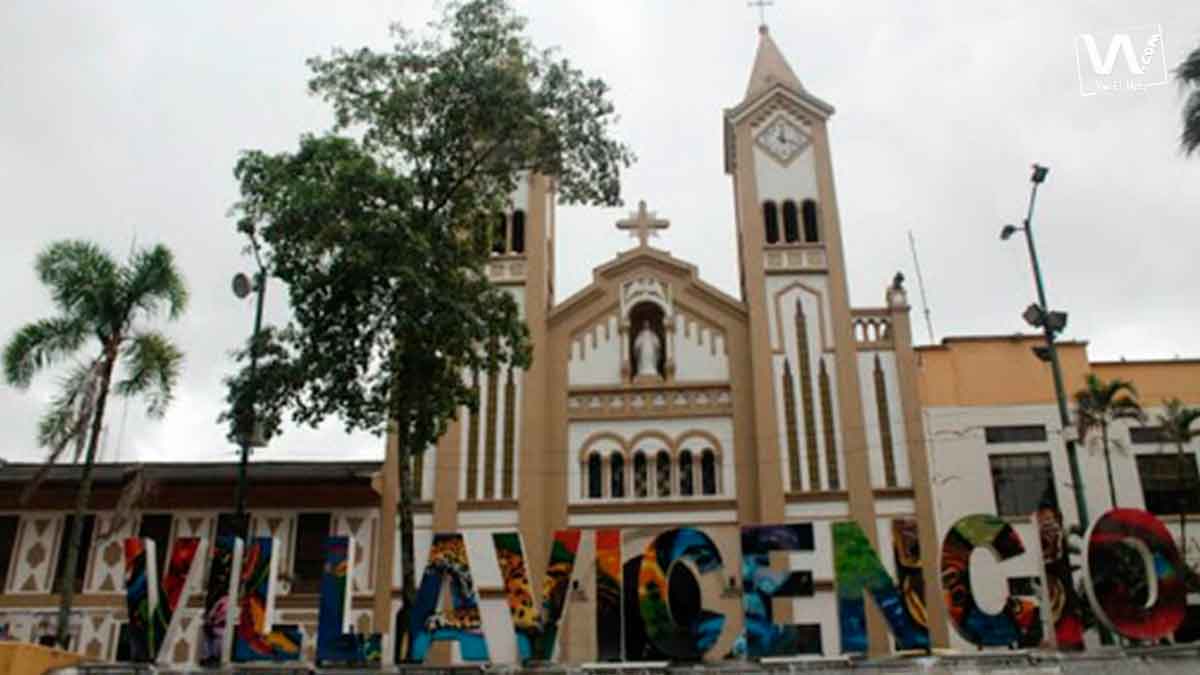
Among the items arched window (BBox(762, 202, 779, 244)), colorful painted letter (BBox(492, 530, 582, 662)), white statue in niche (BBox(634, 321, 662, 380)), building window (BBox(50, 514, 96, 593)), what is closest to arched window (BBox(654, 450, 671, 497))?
white statue in niche (BBox(634, 321, 662, 380))

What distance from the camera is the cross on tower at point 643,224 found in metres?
35.7

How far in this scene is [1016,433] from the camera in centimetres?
3356

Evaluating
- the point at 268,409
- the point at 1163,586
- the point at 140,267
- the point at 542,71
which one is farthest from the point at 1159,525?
the point at 140,267

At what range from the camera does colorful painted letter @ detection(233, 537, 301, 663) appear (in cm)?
1917

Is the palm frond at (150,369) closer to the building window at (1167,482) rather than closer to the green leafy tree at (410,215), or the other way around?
the green leafy tree at (410,215)

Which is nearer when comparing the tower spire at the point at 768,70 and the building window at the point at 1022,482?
the building window at the point at 1022,482

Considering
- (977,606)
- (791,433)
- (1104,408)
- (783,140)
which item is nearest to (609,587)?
(977,606)

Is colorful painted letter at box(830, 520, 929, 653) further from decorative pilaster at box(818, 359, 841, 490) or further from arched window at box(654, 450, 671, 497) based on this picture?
arched window at box(654, 450, 671, 497)

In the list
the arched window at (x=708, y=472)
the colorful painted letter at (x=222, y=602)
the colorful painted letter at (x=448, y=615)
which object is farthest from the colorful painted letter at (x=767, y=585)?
the arched window at (x=708, y=472)

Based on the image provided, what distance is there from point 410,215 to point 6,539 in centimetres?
1891

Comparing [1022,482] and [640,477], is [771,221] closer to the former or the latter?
[640,477]

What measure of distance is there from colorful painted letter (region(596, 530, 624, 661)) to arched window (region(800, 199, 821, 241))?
18.0 meters

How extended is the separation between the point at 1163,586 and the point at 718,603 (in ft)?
47.1

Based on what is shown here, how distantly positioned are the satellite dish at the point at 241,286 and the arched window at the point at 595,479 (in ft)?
42.0
